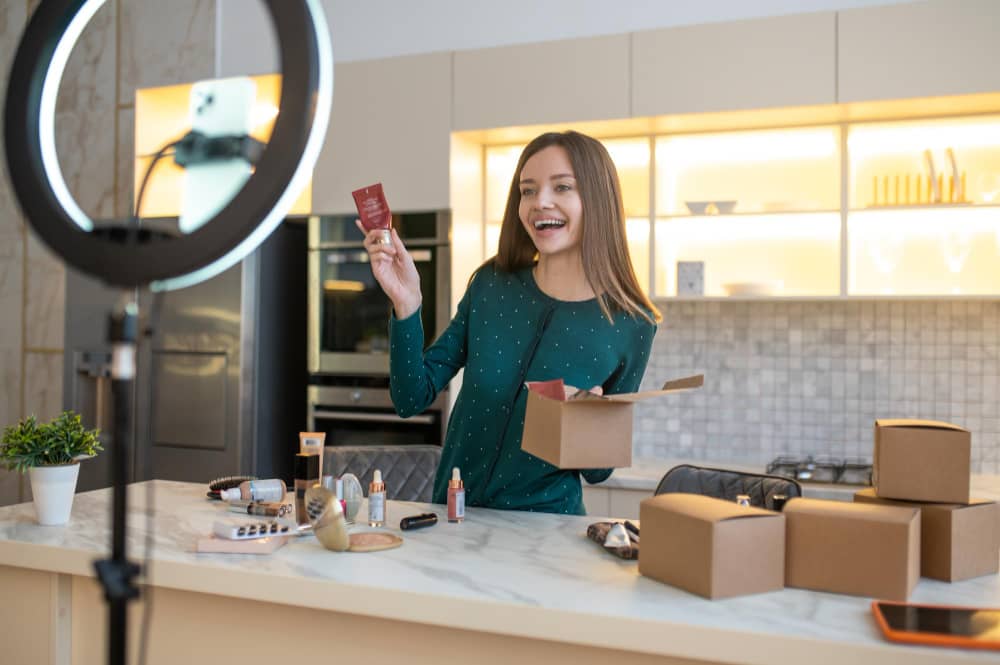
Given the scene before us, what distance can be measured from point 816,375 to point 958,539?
217cm

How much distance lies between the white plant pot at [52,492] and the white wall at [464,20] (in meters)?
1.95

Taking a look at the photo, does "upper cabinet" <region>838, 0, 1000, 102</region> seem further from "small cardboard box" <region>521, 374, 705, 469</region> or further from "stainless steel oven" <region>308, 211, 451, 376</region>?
"small cardboard box" <region>521, 374, 705, 469</region>

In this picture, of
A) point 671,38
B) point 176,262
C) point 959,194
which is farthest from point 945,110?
point 176,262

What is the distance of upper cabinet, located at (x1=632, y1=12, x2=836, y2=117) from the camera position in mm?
2846

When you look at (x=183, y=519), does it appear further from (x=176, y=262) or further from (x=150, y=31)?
(x=150, y=31)

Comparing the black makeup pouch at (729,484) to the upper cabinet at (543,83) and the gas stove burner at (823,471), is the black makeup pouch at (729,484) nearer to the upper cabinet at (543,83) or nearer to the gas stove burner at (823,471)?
the gas stove burner at (823,471)

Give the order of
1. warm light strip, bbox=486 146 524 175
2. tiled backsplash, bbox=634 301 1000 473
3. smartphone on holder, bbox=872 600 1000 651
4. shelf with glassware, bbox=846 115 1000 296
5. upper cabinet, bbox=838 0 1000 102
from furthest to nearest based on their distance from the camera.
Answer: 1. warm light strip, bbox=486 146 524 175
2. tiled backsplash, bbox=634 301 1000 473
3. shelf with glassware, bbox=846 115 1000 296
4. upper cabinet, bbox=838 0 1000 102
5. smartphone on holder, bbox=872 600 1000 651

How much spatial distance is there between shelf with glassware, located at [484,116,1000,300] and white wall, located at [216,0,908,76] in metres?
0.46

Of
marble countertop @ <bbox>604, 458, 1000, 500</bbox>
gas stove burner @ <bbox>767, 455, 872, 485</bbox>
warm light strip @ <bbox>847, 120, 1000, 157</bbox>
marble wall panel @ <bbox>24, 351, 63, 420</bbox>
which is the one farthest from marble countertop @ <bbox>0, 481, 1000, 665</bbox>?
marble wall panel @ <bbox>24, 351, 63, 420</bbox>

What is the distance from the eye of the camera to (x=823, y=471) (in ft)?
10.1

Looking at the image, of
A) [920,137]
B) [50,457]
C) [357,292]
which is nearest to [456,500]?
[50,457]

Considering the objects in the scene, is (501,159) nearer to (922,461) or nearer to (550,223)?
(550,223)

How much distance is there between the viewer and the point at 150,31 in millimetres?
3881

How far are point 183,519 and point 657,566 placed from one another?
95cm
